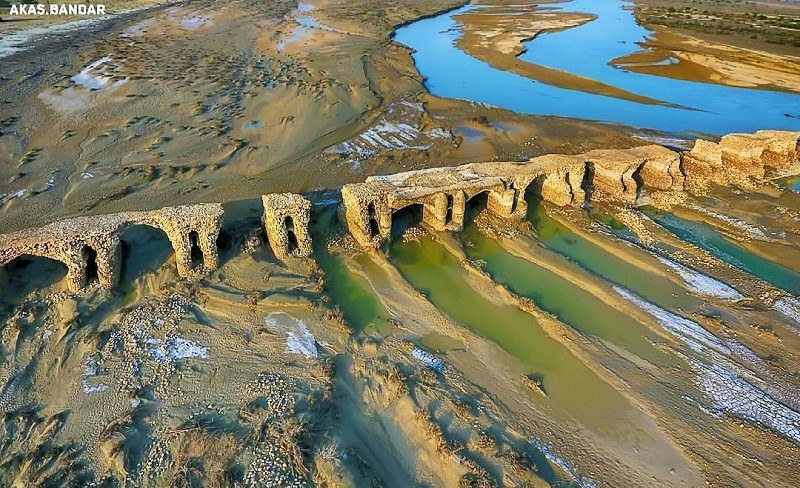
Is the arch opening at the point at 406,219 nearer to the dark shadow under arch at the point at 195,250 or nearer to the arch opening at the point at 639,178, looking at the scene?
the dark shadow under arch at the point at 195,250

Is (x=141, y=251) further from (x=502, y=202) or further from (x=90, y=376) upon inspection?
(x=502, y=202)

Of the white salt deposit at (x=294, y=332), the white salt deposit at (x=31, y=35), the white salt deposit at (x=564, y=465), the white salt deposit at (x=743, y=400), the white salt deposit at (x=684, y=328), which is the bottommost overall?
the white salt deposit at (x=564, y=465)

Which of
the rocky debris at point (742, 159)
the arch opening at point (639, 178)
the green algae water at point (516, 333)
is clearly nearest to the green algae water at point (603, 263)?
the green algae water at point (516, 333)

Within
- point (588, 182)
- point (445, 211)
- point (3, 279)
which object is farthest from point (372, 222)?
point (3, 279)

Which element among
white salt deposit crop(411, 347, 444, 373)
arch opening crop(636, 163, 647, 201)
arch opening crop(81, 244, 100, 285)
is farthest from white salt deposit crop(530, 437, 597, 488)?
arch opening crop(636, 163, 647, 201)

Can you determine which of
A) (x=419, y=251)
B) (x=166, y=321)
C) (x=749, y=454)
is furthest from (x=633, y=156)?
(x=166, y=321)

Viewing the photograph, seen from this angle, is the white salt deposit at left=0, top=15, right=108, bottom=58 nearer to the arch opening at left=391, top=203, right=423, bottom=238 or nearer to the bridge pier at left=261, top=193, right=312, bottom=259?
the bridge pier at left=261, top=193, right=312, bottom=259

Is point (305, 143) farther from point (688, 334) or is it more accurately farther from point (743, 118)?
point (743, 118)
